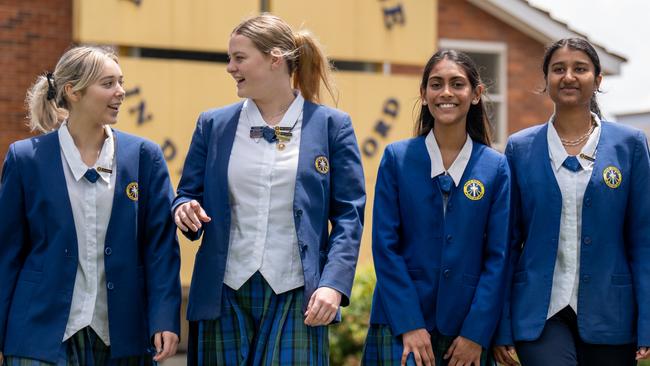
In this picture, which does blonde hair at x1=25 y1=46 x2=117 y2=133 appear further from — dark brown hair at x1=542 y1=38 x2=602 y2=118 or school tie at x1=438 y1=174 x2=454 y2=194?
dark brown hair at x1=542 y1=38 x2=602 y2=118

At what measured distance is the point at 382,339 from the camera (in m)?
5.05

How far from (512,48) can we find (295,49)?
11.0 meters

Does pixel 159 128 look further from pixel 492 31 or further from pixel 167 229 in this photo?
pixel 167 229

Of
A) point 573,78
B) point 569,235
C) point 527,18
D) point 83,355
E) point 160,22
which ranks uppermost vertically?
point 527,18

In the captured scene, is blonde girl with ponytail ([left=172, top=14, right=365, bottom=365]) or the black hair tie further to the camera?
the black hair tie

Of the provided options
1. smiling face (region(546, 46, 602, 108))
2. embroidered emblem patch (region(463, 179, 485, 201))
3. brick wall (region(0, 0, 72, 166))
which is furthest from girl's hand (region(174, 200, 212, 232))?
brick wall (region(0, 0, 72, 166))

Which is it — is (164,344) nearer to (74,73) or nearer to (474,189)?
(74,73)

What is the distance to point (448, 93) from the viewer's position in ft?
16.7

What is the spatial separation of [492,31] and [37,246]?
1140 cm

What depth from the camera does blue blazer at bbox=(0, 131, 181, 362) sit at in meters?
4.90

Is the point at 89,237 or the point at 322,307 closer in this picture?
the point at 322,307

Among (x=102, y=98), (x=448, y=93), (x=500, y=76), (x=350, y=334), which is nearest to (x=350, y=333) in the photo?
(x=350, y=334)

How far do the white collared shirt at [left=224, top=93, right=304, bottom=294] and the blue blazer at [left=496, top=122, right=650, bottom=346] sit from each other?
1043mm

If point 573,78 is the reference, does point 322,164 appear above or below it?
below
